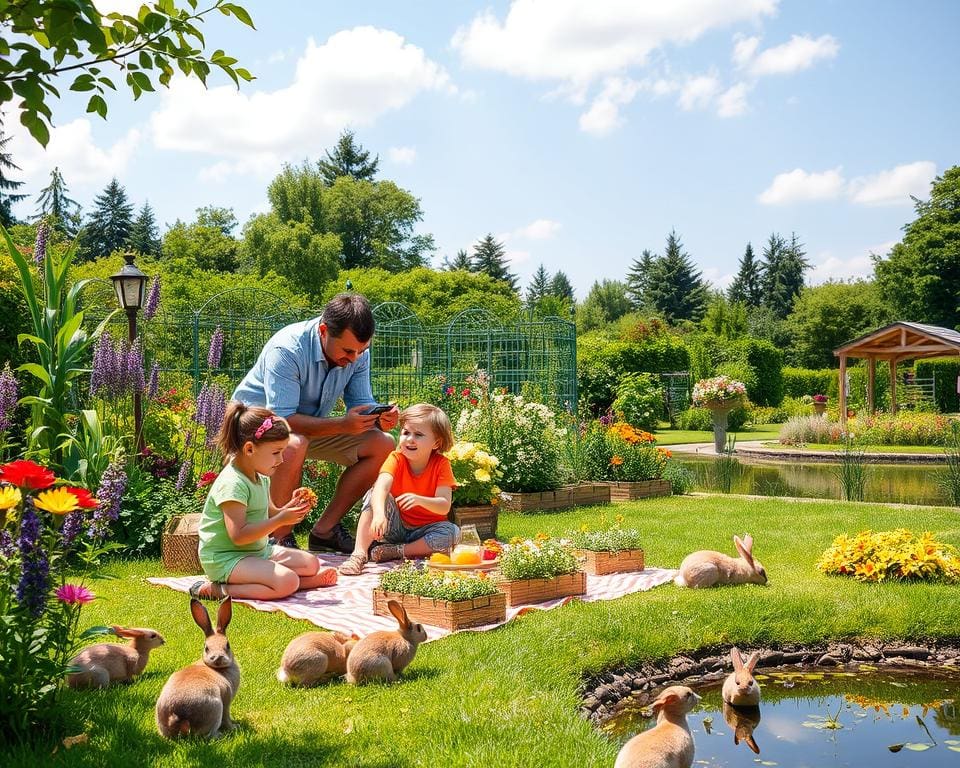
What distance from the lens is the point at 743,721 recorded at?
3803 millimetres

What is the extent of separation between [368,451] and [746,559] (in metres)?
2.61

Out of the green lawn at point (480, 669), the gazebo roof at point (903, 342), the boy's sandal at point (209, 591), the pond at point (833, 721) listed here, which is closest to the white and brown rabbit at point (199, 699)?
the green lawn at point (480, 669)

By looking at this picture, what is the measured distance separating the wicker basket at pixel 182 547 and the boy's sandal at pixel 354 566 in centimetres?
93

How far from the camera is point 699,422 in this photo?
2622cm

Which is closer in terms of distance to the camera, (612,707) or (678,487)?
(612,707)

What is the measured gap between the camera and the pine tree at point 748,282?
64.1 m

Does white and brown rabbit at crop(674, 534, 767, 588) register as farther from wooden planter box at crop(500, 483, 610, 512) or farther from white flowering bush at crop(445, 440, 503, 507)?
wooden planter box at crop(500, 483, 610, 512)

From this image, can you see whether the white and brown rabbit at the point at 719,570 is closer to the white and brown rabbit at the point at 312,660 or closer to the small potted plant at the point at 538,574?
the small potted plant at the point at 538,574

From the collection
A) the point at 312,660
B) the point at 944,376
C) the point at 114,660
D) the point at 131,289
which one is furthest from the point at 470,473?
the point at 944,376

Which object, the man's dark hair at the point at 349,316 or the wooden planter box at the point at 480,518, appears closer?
the man's dark hair at the point at 349,316

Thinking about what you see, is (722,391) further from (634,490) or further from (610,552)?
(610,552)

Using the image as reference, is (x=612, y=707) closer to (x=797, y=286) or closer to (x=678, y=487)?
(x=678, y=487)

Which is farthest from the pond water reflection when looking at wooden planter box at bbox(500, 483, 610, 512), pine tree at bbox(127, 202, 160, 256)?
pine tree at bbox(127, 202, 160, 256)

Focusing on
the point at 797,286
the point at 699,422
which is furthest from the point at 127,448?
the point at 797,286
